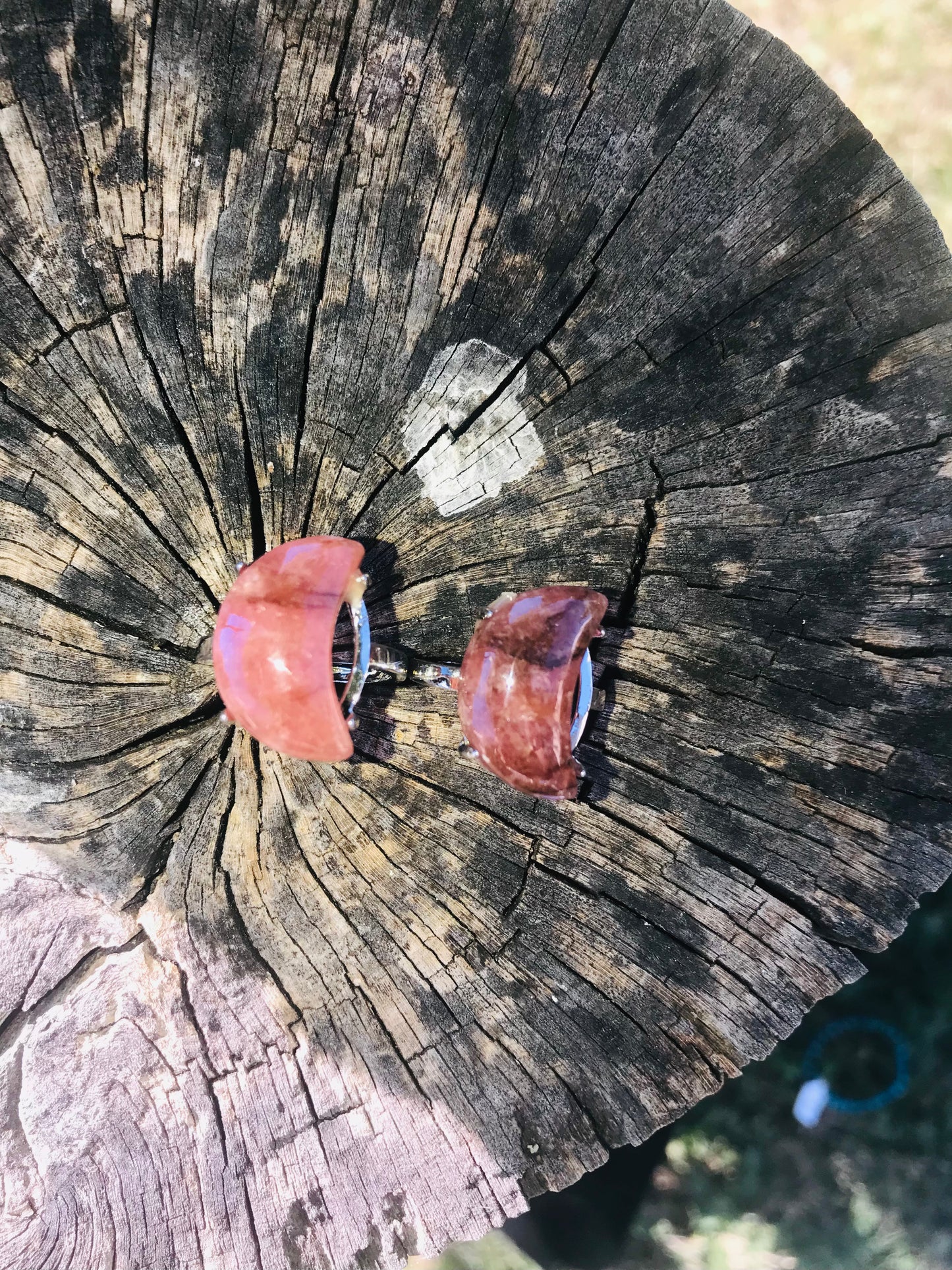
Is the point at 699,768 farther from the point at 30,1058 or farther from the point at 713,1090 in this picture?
the point at 30,1058

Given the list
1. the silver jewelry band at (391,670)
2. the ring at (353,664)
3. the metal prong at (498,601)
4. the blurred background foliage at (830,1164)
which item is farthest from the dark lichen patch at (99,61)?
the blurred background foliage at (830,1164)

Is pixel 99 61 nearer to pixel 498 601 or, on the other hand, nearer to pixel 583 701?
pixel 498 601

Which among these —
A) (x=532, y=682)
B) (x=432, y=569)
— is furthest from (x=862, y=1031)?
(x=432, y=569)

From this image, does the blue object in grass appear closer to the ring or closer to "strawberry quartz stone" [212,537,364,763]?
the ring

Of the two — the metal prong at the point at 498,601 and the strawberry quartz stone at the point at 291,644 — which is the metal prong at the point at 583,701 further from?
the strawberry quartz stone at the point at 291,644

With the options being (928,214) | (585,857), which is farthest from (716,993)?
(928,214)
